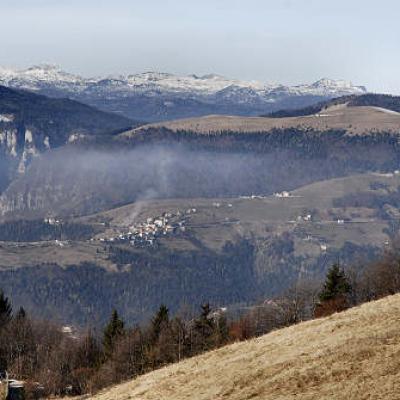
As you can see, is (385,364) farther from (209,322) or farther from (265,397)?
(209,322)

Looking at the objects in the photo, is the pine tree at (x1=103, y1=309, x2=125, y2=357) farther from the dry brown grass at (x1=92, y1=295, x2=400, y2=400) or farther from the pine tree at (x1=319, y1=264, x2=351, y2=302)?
the dry brown grass at (x1=92, y1=295, x2=400, y2=400)

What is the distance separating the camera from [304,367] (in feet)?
191

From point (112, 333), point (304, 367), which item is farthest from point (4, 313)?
point (304, 367)

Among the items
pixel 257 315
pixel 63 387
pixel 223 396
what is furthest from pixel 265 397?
pixel 257 315

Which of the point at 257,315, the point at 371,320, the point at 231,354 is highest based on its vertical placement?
the point at 371,320

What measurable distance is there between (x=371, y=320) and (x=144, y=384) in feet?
54.0

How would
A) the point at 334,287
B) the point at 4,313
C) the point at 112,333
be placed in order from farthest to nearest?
the point at 4,313, the point at 112,333, the point at 334,287

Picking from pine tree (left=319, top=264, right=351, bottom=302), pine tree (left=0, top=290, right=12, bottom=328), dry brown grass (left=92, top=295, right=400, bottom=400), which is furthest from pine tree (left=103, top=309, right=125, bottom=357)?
dry brown grass (left=92, top=295, right=400, bottom=400)

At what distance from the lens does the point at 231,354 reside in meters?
71.6

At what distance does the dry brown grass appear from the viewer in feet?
A: 171

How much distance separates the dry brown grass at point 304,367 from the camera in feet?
171

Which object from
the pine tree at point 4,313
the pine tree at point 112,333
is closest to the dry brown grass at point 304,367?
the pine tree at point 112,333

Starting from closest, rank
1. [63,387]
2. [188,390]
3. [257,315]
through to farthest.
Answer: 1. [188,390]
2. [63,387]
3. [257,315]

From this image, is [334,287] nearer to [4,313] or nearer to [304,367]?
[4,313]
